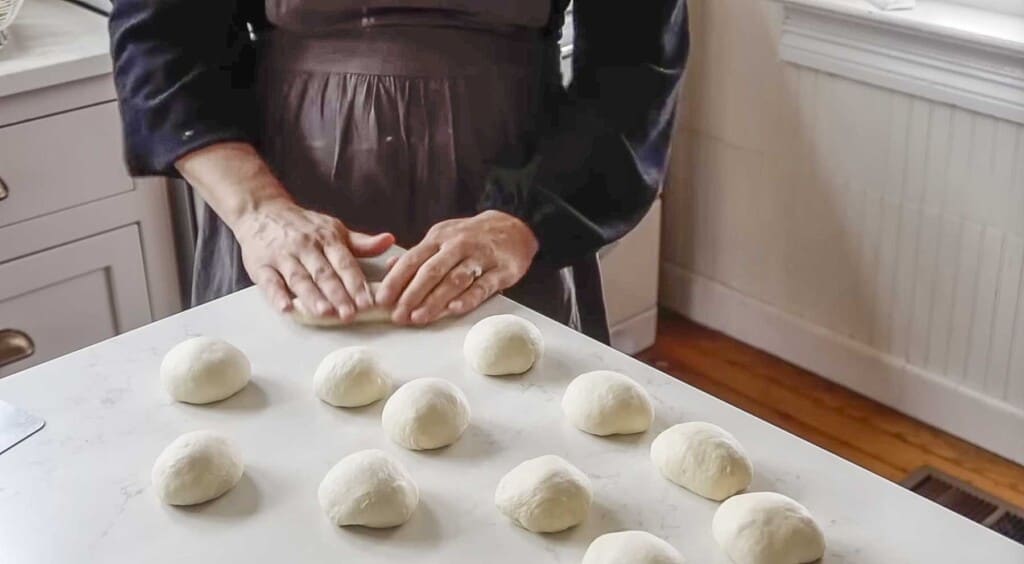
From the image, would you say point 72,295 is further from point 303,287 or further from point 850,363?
point 850,363

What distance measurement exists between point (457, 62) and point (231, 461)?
0.45 m

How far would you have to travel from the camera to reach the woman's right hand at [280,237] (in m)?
0.91

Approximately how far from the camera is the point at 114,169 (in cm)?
169

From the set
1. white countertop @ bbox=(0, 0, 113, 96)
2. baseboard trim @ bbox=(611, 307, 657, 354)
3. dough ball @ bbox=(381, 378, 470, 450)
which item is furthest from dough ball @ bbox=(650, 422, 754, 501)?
baseboard trim @ bbox=(611, 307, 657, 354)

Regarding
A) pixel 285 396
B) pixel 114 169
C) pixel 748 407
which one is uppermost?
pixel 285 396

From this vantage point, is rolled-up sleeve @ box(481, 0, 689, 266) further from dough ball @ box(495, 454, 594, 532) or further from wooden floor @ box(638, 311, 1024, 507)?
wooden floor @ box(638, 311, 1024, 507)

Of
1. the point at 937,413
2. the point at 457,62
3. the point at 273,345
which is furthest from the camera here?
the point at 937,413

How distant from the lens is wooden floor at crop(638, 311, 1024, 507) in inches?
81.3

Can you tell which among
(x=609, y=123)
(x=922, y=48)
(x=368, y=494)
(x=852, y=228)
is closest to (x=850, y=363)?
(x=852, y=228)

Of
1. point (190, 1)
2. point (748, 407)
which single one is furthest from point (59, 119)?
point (748, 407)

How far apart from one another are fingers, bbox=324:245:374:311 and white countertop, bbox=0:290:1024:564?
3cm

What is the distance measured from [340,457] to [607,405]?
173 millimetres

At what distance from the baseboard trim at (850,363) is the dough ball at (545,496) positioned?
1571 millimetres

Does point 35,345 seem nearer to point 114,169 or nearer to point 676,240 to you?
point 114,169
